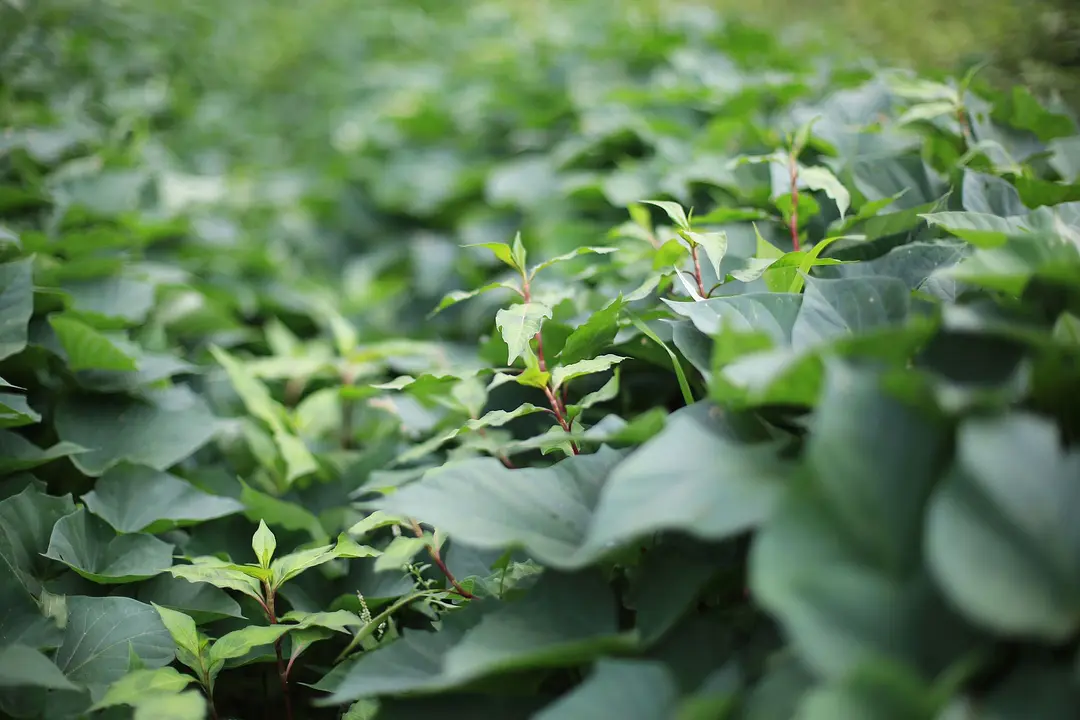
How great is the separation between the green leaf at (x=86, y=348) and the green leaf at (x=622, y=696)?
3.54ft

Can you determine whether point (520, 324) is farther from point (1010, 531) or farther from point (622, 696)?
point (1010, 531)

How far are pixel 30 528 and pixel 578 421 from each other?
2.77 ft

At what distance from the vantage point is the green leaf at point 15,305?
1.22m

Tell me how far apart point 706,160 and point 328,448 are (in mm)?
1095

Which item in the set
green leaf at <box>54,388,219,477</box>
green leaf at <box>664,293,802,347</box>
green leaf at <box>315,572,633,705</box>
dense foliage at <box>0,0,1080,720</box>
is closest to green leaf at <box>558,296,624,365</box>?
dense foliage at <box>0,0,1080,720</box>

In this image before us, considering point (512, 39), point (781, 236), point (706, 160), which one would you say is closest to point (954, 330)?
point (781, 236)

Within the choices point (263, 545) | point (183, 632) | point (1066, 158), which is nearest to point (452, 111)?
point (1066, 158)

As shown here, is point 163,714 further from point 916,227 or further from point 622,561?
point 916,227

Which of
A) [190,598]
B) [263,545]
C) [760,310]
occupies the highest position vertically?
Result: [760,310]

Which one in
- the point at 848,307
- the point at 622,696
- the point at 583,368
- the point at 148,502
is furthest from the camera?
the point at 148,502

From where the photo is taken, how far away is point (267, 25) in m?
4.31

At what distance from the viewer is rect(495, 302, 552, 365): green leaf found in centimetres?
97

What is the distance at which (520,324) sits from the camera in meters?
1.00

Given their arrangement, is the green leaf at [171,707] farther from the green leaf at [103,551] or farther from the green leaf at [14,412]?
the green leaf at [14,412]
